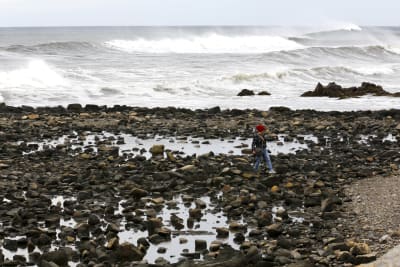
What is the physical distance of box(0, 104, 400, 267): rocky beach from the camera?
335 inches

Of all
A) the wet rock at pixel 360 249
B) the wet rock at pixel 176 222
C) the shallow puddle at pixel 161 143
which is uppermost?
the shallow puddle at pixel 161 143

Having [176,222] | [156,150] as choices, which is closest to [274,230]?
[176,222]

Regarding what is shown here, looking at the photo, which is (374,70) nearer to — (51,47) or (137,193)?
(51,47)

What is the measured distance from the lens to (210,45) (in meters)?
80.4

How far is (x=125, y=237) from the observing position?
30.2 ft

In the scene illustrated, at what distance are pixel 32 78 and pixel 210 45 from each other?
160 ft

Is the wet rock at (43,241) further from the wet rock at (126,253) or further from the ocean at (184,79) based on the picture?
the ocean at (184,79)

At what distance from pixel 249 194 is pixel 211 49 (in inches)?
2602

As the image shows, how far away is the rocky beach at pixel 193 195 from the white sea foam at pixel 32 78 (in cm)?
1272

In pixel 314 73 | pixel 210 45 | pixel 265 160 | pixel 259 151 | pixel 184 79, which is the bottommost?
pixel 265 160

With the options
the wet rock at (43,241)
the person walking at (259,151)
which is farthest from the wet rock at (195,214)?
the person walking at (259,151)

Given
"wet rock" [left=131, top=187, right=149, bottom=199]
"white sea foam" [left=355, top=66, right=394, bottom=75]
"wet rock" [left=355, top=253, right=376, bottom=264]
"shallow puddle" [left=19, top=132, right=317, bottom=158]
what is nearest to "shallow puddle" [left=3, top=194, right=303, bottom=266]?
"wet rock" [left=131, top=187, right=149, bottom=199]

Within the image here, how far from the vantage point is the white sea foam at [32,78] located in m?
31.7

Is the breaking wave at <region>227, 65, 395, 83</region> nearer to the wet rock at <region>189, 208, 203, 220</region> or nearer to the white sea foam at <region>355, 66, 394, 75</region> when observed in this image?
the white sea foam at <region>355, 66, 394, 75</region>
